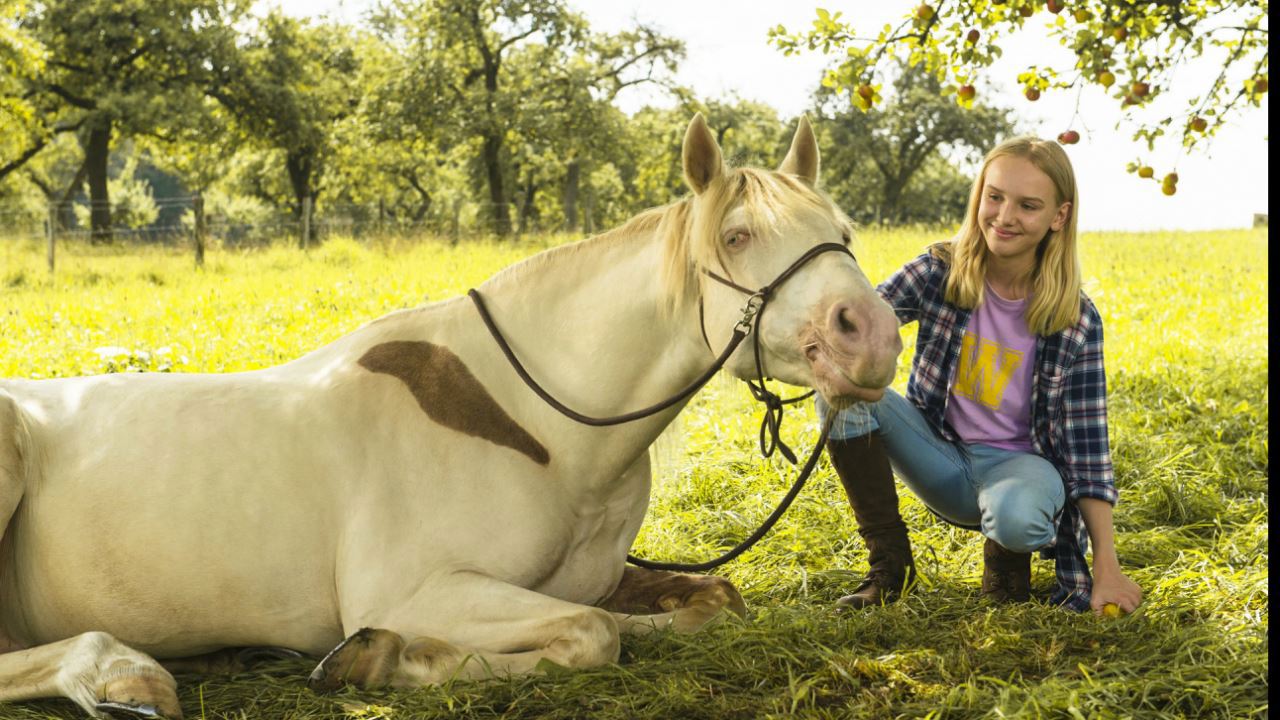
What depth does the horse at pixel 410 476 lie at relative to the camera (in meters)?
2.71

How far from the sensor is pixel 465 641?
108 inches

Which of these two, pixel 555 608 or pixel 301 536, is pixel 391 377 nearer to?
pixel 301 536

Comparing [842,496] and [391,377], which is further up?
[391,377]

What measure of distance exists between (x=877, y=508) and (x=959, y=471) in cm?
32

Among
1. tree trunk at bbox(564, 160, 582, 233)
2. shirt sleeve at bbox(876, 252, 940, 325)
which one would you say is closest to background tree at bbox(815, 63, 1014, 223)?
tree trunk at bbox(564, 160, 582, 233)

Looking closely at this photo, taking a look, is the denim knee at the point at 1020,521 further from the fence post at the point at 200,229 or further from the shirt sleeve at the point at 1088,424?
the fence post at the point at 200,229

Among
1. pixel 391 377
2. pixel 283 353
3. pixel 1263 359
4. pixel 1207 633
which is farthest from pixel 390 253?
pixel 1207 633

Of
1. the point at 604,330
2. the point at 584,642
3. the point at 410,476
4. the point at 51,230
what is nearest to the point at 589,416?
the point at 604,330

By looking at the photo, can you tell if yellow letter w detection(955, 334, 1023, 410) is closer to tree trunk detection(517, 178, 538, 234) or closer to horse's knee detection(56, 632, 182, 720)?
horse's knee detection(56, 632, 182, 720)

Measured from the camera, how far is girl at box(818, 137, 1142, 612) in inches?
133

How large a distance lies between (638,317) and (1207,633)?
1.94 m

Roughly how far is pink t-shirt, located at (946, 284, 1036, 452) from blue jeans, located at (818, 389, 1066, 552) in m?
0.07

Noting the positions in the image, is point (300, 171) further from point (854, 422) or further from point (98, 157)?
point (854, 422)

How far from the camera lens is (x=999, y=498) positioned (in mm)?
3289
